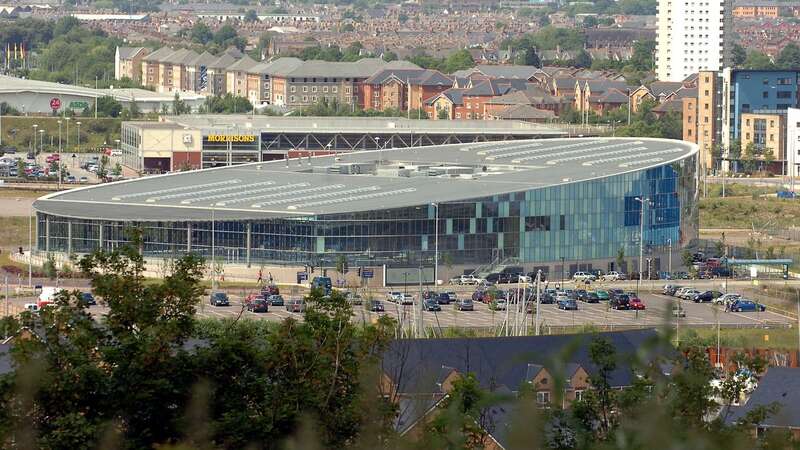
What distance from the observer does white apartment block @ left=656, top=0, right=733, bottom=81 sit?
200 feet

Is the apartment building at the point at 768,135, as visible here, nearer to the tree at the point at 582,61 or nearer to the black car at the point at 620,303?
the black car at the point at 620,303

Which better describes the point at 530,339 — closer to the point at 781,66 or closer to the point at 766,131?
the point at 766,131

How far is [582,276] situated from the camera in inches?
931

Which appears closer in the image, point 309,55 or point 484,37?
point 309,55

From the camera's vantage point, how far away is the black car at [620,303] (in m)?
20.6

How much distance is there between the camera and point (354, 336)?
31.8 feet

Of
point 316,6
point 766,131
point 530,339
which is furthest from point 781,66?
point 316,6

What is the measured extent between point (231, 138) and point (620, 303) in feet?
57.5

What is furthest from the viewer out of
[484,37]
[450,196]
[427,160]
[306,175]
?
[484,37]

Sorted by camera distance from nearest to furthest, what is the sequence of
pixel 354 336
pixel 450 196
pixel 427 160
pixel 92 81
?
pixel 354 336 → pixel 450 196 → pixel 427 160 → pixel 92 81

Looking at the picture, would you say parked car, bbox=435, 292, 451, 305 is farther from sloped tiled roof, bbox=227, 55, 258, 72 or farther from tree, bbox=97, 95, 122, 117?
sloped tiled roof, bbox=227, 55, 258, 72

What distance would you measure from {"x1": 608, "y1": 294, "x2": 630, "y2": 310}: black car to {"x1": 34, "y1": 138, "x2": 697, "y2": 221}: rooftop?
315cm

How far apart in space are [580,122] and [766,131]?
7.89 m

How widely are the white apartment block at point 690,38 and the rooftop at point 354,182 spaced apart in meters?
29.6
